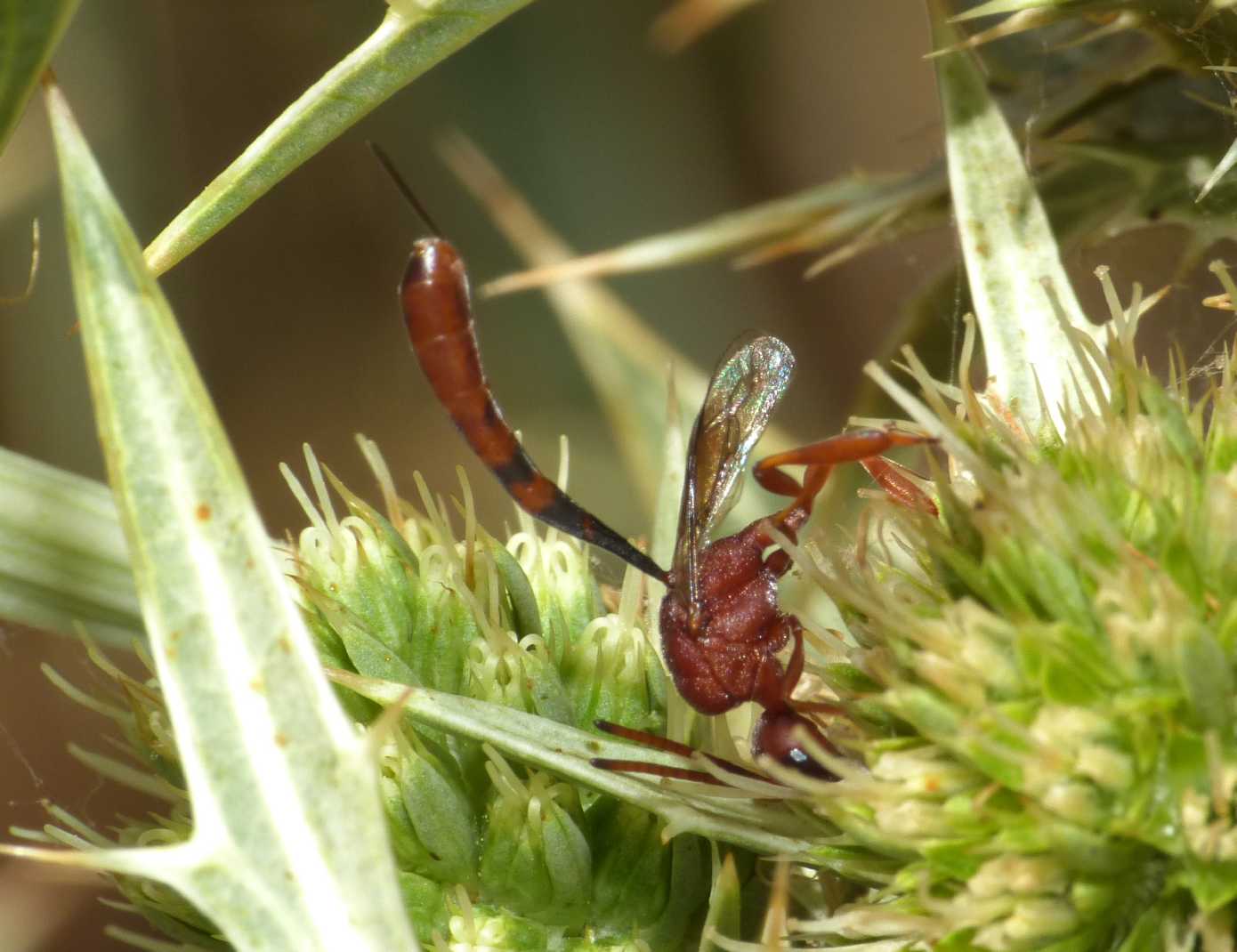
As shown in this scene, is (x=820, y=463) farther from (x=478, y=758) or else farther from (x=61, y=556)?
(x=61, y=556)

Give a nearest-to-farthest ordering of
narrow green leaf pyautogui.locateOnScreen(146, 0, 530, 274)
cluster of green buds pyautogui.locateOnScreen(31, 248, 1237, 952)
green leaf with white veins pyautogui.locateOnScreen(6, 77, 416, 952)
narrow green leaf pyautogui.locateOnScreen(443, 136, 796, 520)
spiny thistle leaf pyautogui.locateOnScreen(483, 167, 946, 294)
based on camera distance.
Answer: green leaf with white veins pyautogui.locateOnScreen(6, 77, 416, 952) < cluster of green buds pyautogui.locateOnScreen(31, 248, 1237, 952) < narrow green leaf pyautogui.locateOnScreen(146, 0, 530, 274) < spiny thistle leaf pyautogui.locateOnScreen(483, 167, 946, 294) < narrow green leaf pyautogui.locateOnScreen(443, 136, 796, 520)

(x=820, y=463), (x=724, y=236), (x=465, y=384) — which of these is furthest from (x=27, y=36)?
(x=724, y=236)

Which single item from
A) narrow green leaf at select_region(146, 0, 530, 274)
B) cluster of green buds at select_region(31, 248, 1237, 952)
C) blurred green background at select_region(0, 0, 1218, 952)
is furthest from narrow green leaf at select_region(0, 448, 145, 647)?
blurred green background at select_region(0, 0, 1218, 952)

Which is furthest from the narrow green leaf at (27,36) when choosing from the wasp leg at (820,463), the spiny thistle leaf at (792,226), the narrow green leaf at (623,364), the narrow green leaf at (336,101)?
the narrow green leaf at (623,364)

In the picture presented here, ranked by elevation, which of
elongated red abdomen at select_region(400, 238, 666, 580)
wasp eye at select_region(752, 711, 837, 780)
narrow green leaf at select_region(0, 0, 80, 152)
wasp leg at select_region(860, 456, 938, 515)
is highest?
narrow green leaf at select_region(0, 0, 80, 152)

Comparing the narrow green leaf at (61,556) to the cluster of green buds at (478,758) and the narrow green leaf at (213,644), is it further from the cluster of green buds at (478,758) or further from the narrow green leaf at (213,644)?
the narrow green leaf at (213,644)

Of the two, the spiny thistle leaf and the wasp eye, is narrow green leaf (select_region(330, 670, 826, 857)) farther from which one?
the spiny thistle leaf
